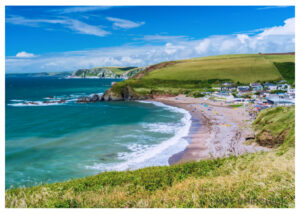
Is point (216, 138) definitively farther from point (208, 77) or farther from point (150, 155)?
point (208, 77)

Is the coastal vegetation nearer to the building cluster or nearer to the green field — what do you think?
the green field

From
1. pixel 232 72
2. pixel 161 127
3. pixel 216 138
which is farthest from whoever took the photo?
pixel 232 72

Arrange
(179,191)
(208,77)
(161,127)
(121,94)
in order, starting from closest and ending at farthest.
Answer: (179,191)
(161,127)
(121,94)
(208,77)

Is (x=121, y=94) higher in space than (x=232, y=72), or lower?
lower

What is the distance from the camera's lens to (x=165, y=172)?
11555 millimetres

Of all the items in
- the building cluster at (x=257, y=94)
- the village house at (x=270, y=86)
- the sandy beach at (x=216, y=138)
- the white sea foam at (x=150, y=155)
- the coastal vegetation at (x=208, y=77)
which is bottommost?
the white sea foam at (x=150, y=155)

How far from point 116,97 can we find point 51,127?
1712 inches

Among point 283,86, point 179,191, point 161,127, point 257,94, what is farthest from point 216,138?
point 283,86

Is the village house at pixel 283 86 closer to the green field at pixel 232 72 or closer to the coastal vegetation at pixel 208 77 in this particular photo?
the coastal vegetation at pixel 208 77

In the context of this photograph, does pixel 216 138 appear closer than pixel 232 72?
Yes

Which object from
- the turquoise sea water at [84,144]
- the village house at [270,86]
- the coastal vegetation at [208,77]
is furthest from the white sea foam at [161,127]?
the village house at [270,86]
